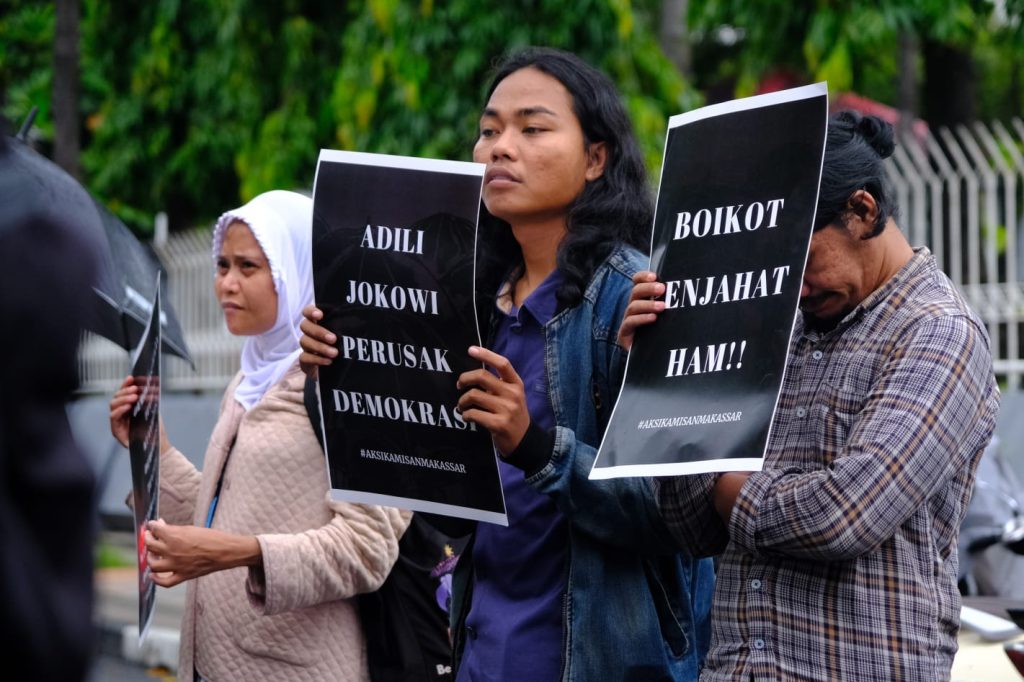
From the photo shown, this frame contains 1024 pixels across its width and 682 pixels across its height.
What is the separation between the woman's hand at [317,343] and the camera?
2.67 meters

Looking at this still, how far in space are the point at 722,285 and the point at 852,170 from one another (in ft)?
0.97

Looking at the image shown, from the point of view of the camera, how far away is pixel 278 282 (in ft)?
11.7

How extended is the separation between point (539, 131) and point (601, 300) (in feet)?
1.19

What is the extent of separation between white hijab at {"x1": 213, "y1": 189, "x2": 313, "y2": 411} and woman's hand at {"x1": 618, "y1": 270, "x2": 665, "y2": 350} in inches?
49.6

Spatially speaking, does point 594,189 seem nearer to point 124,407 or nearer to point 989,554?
point 124,407

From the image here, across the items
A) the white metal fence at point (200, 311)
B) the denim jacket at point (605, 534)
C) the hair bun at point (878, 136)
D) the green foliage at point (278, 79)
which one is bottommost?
the white metal fence at point (200, 311)

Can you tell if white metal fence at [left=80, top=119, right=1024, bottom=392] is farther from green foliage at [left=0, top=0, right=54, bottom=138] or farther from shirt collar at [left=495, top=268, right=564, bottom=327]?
shirt collar at [left=495, top=268, right=564, bottom=327]

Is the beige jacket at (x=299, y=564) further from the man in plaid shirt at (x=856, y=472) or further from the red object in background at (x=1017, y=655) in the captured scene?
the red object in background at (x=1017, y=655)

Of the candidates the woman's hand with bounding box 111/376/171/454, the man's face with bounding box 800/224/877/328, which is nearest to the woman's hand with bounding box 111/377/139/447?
the woman's hand with bounding box 111/376/171/454

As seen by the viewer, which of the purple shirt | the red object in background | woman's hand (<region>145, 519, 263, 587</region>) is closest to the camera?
the purple shirt

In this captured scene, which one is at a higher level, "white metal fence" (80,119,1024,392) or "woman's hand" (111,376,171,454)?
"white metal fence" (80,119,1024,392)

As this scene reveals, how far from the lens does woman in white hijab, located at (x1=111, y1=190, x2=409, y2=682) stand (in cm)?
310

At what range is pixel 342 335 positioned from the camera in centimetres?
268

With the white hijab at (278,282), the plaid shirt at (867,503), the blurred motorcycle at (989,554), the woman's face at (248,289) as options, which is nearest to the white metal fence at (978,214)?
the blurred motorcycle at (989,554)
